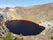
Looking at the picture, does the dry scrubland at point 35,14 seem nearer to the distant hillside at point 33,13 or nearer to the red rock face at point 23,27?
the distant hillside at point 33,13

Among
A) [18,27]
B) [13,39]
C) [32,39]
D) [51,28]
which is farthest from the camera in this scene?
[18,27]

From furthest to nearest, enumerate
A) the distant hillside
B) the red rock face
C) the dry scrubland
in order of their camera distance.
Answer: the distant hillside < the red rock face < the dry scrubland

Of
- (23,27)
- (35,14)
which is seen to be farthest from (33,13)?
(23,27)

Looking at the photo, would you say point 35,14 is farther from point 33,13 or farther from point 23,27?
point 23,27

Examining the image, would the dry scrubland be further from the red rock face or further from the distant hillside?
the red rock face

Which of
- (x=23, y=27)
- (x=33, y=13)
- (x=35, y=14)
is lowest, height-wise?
(x=23, y=27)

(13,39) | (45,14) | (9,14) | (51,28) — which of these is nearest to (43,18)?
(45,14)

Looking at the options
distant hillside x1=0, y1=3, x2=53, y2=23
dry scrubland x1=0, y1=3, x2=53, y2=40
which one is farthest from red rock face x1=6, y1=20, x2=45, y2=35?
distant hillside x1=0, y1=3, x2=53, y2=23

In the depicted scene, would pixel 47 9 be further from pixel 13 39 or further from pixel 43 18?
pixel 13 39
